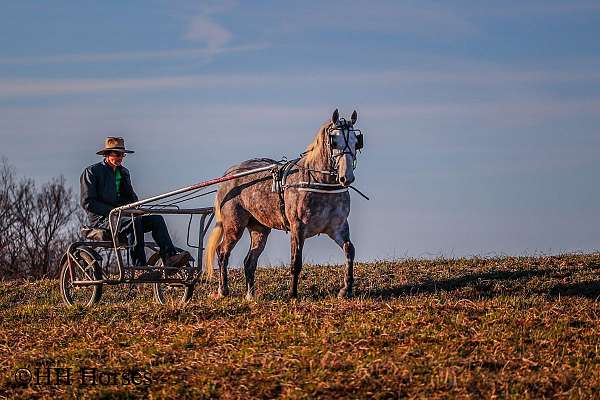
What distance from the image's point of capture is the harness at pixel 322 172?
49.8 ft

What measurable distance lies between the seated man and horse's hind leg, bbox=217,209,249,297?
1.55m

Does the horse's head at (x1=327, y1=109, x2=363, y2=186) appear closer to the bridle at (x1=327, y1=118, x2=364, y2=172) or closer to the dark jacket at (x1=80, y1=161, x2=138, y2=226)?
the bridle at (x1=327, y1=118, x2=364, y2=172)

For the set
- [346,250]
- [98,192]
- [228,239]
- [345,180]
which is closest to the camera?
[345,180]

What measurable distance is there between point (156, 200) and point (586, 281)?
21.3 feet

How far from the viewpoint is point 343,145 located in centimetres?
1511

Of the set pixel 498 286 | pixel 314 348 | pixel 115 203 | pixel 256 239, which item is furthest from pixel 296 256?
pixel 314 348

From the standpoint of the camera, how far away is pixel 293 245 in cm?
1584

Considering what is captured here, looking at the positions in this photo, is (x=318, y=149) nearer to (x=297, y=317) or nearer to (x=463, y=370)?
(x=297, y=317)

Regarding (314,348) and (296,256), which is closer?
(314,348)

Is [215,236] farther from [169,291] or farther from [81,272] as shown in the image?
[81,272]

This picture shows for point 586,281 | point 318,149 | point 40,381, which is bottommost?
point 40,381

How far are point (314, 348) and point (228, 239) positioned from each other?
6954 mm

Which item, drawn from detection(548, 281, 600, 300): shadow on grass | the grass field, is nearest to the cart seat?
the grass field

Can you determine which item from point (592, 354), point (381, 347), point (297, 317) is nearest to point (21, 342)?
point (297, 317)
